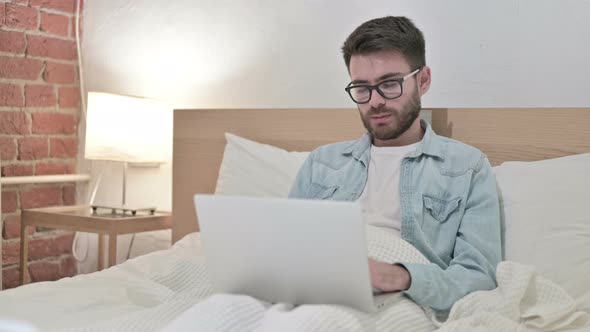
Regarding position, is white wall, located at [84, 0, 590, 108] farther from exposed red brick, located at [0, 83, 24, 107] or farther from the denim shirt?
the denim shirt

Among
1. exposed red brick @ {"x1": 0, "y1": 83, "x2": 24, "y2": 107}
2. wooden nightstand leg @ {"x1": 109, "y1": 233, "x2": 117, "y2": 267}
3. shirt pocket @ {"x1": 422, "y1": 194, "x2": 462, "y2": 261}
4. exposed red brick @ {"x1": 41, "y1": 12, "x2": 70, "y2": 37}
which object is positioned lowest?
wooden nightstand leg @ {"x1": 109, "y1": 233, "x2": 117, "y2": 267}

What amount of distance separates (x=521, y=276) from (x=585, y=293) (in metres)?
0.29

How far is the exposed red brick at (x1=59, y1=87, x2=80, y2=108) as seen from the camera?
2922 millimetres

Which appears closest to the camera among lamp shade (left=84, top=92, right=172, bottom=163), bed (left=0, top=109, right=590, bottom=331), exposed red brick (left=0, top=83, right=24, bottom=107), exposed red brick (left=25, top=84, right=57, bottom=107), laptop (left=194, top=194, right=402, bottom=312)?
laptop (left=194, top=194, right=402, bottom=312)

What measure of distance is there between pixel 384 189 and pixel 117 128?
3.88 ft

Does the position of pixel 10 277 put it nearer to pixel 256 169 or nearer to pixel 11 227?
pixel 11 227

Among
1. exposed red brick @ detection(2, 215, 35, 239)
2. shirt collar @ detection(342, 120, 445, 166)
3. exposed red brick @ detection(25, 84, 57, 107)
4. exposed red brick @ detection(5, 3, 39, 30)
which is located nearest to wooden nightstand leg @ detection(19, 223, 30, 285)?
exposed red brick @ detection(2, 215, 35, 239)

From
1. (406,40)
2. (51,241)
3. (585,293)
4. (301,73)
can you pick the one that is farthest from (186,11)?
(585,293)

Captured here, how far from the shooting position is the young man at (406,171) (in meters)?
1.56

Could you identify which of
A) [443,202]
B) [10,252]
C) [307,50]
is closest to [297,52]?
[307,50]

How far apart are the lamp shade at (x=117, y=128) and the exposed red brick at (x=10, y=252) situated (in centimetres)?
49

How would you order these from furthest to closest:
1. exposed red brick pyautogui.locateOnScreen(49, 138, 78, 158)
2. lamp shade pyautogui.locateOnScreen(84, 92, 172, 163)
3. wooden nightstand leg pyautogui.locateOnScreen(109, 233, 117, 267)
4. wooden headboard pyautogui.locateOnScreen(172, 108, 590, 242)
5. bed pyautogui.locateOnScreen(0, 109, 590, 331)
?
exposed red brick pyautogui.locateOnScreen(49, 138, 78, 158)
lamp shade pyautogui.locateOnScreen(84, 92, 172, 163)
wooden nightstand leg pyautogui.locateOnScreen(109, 233, 117, 267)
wooden headboard pyautogui.locateOnScreen(172, 108, 590, 242)
bed pyautogui.locateOnScreen(0, 109, 590, 331)

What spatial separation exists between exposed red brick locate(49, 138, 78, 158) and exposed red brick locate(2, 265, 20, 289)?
0.45 metres

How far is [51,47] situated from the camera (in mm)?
2865
